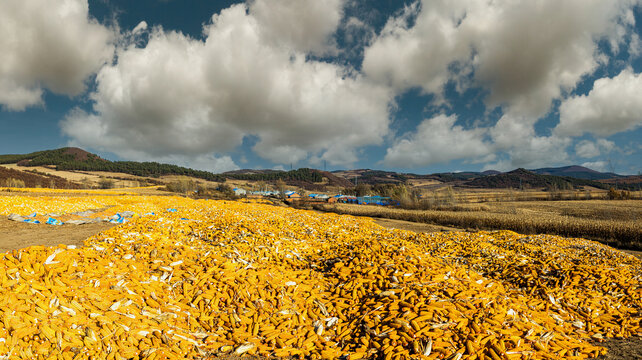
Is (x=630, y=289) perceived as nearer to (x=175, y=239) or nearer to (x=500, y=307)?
(x=500, y=307)

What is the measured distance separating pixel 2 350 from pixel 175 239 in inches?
160

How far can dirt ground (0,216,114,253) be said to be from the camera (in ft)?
25.1

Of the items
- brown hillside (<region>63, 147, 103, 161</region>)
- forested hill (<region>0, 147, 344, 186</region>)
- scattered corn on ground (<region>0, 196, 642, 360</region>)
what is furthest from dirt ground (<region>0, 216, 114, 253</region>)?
brown hillside (<region>63, 147, 103, 161</region>)

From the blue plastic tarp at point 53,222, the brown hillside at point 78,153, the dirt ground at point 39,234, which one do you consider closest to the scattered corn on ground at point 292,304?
the dirt ground at point 39,234

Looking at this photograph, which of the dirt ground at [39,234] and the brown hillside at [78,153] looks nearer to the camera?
the dirt ground at [39,234]

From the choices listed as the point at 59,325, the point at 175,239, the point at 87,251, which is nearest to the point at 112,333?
the point at 59,325

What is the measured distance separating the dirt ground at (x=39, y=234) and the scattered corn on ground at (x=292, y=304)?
2900 mm

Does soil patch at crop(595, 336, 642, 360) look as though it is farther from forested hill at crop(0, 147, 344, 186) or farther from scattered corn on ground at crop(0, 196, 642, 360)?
forested hill at crop(0, 147, 344, 186)

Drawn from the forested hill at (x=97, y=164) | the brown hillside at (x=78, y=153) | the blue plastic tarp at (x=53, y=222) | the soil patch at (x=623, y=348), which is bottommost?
the soil patch at (x=623, y=348)

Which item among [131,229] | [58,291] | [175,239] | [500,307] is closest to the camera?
[58,291]

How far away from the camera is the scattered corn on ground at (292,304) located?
11.2 ft

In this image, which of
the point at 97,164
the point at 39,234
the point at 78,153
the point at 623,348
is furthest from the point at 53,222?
the point at 78,153

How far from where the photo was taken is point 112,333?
11.1 ft

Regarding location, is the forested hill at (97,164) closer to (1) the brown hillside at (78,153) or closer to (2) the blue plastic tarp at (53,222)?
(1) the brown hillside at (78,153)
